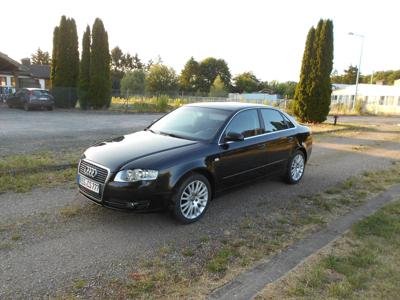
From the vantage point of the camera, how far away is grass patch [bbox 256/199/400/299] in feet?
10.5

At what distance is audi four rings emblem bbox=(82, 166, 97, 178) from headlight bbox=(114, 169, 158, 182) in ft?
1.41

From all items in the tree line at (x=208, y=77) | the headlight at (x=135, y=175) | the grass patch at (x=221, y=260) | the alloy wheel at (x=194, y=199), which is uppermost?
the tree line at (x=208, y=77)

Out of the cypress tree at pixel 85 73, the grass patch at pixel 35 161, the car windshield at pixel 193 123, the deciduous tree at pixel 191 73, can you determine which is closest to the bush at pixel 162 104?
the cypress tree at pixel 85 73

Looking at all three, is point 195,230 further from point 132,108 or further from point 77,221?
point 132,108

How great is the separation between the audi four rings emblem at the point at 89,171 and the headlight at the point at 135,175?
0.43 metres

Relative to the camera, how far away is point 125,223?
183 inches

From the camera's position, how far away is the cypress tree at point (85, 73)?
80.1 ft

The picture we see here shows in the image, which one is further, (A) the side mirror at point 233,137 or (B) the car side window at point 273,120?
(B) the car side window at point 273,120

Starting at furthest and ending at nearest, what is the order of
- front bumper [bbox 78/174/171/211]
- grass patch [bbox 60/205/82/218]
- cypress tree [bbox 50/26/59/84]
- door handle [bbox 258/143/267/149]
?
1. cypress tree [bbox 50/26/59/84]
2. door handle [bbox 258/143/267/149]
3. grass patch [bbox 60/205/82/218]
4. front bumper [bbox 78/174/171/211]

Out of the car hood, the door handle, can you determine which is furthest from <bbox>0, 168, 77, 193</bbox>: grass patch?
the door handle

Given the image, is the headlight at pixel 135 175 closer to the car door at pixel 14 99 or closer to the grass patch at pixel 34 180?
the grass patch at pixel 34 180

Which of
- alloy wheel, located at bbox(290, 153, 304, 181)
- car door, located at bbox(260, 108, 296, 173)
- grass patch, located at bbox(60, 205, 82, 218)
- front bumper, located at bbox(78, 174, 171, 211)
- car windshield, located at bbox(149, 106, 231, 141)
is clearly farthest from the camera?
alloy wheel, located at bbox(290, 153, 304, 181)

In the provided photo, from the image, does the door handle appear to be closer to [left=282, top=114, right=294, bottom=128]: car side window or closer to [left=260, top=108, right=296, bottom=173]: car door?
[left=260, top=108, right=296, bottom=173]: car door

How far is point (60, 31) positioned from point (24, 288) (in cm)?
2597
